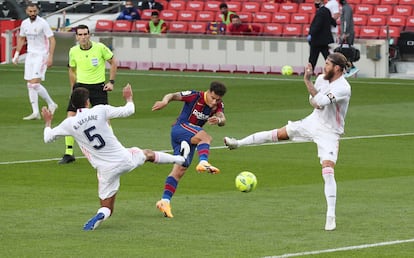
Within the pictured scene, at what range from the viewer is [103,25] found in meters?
43.2

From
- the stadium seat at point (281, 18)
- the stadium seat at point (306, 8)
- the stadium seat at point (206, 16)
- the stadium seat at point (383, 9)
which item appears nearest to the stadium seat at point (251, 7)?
the stadium seat at point (206, 16)

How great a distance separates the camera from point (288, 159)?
20984 mm

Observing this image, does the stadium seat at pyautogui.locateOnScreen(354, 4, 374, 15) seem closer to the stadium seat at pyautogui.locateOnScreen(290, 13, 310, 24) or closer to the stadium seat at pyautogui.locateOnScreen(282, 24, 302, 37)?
the stadium seat at pyautogui.locateOnScreen(290, 13, 310, 24)

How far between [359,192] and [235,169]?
2961 mm

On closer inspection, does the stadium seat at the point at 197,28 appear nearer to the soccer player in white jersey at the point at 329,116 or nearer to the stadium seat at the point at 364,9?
the stadium seat at the point at 364,9

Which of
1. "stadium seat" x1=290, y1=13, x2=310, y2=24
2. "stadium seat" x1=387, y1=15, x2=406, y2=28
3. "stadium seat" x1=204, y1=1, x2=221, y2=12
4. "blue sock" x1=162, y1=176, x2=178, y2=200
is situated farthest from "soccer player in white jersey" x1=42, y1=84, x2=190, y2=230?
"stadium seat" x1=204, y1=1, x2=221, y2=12

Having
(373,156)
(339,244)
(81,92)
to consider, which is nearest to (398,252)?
(339,244)

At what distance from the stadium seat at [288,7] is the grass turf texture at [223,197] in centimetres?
1243

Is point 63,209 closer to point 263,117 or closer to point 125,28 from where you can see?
point 263,117

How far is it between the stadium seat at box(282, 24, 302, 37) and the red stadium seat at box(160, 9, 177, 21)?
445 centimetres

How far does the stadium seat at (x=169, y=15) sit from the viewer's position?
42831 millimetres

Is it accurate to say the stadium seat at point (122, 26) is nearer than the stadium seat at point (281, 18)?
No

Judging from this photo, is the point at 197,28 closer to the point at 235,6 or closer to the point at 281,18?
the point at 235,6

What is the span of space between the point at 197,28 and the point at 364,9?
5.37m
